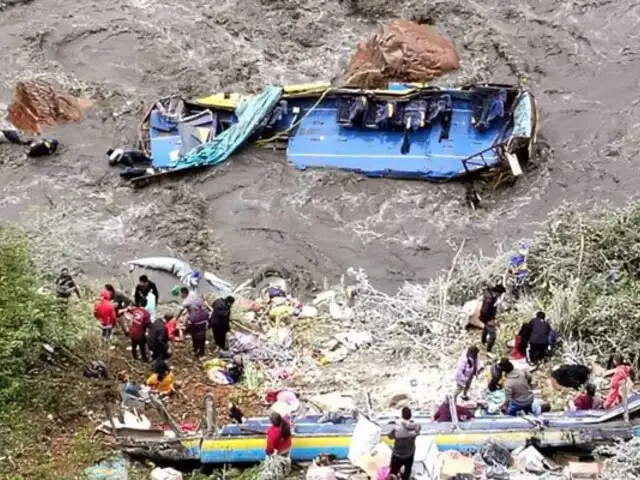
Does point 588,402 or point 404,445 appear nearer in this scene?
point 404,445

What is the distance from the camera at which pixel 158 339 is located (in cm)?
1484

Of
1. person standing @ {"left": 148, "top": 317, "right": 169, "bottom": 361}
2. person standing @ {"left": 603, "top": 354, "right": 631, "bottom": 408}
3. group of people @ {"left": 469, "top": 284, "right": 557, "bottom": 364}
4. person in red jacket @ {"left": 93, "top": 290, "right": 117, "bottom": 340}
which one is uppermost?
person standing @ {"left": 603, "top": 354, "right": 631, "bottom": 408}

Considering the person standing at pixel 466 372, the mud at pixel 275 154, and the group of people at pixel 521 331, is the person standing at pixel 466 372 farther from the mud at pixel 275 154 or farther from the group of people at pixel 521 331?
the mud at pixel 275 154

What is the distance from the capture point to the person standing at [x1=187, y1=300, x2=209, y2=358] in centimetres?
1554

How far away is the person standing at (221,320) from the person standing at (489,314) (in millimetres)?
3675

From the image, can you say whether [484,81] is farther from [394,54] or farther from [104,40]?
[104,40]

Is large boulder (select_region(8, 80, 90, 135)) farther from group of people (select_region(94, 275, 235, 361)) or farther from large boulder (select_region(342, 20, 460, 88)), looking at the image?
group of people (select_region(94, 275, 235, 361))

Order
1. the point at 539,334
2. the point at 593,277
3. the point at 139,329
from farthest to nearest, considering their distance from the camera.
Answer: the point at 593,277
the point at 139,329
the point at 539,334

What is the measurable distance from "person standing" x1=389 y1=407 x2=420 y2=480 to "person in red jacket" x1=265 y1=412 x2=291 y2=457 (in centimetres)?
122

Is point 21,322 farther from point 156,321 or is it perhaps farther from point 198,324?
point 198,324

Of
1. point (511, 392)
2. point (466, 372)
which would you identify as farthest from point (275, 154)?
point (511, 392)

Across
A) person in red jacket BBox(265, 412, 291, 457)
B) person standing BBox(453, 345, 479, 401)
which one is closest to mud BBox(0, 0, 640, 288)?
person standing BBox(453, 345, 479, 401)

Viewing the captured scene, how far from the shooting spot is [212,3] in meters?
28.1

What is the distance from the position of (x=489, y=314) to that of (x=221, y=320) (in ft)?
12.7
